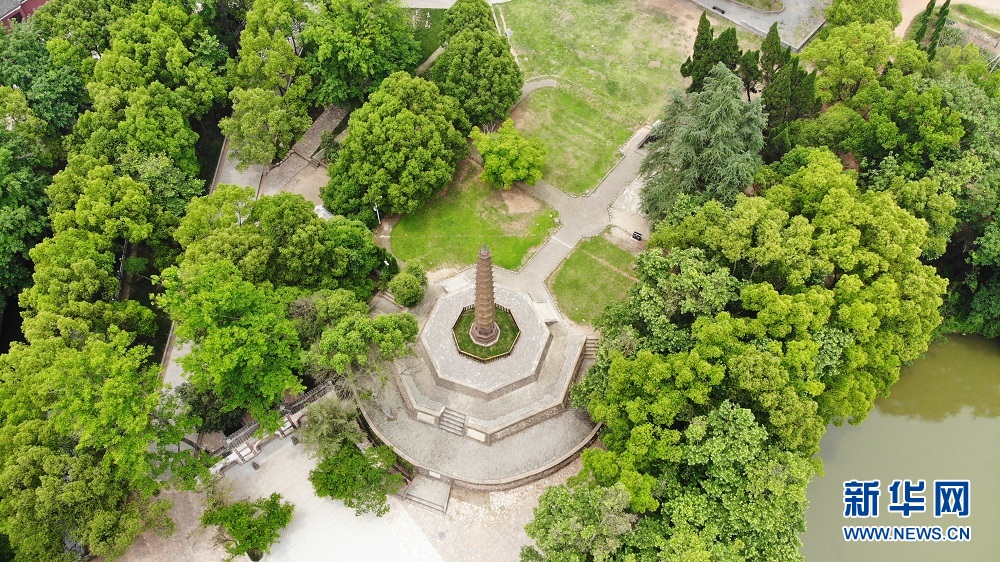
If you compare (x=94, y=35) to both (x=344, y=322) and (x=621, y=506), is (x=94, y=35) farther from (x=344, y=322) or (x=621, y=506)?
(x=621, y=506)

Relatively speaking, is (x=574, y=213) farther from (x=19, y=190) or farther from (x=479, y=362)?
(x=19, y=190)

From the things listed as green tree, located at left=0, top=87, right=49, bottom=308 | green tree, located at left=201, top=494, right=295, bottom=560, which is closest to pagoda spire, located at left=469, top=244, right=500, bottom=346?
green tree, located at left=201, top=494, right=295, bottom=560

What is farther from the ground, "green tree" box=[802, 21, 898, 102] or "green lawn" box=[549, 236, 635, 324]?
"green tree" box=[802, 21, 898, 102]

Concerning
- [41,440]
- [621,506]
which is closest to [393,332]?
[621,506]

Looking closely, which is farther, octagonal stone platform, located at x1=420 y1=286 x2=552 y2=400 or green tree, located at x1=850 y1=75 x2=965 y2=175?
green tree, located at x1=850 y1=75 x2=965 y2=175

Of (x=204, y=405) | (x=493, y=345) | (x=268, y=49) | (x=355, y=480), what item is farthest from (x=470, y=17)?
(x=355, y=480)

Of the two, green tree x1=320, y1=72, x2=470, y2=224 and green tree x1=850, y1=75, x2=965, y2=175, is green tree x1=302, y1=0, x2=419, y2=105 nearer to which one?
green tree x1=320, y1=72, x2=470, y2=224

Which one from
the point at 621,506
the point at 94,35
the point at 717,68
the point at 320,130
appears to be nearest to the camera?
the point at 621,506
